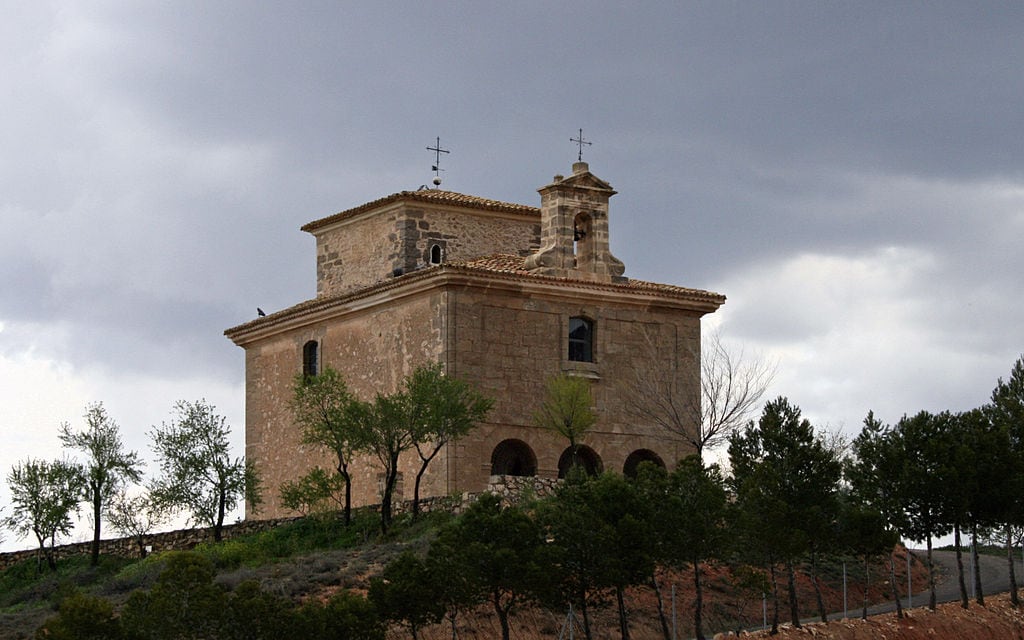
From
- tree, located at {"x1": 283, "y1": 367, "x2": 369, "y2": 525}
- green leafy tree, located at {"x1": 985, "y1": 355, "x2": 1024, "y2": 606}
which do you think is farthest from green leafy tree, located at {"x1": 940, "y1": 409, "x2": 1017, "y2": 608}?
tree, located at {"x1": 283, "y1": 367, "x2": 369, "y2": 525}

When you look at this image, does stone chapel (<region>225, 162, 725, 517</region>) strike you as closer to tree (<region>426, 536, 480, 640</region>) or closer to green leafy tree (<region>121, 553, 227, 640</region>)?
tree (<region>426, 536, 480, 640</region>)

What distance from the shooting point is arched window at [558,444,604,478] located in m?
53.0

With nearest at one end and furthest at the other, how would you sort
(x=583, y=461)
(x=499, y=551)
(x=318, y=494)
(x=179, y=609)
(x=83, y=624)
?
(x=83, y=624), (x=179, y=609), (x=499, y=551), (x=318, y=494), (x=583, y=461)

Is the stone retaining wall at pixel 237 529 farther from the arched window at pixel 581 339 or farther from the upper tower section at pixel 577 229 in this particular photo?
the upper tower section at pixel 577 229

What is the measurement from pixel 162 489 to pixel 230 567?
6.59 m

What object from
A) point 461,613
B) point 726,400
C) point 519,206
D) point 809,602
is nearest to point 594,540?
point 461,613

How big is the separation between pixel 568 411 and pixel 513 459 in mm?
2172

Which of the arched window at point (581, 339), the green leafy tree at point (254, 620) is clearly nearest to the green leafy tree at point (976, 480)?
the arched window at point (581, 339)

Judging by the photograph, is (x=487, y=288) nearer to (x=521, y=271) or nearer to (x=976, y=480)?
(x=521, y=271)

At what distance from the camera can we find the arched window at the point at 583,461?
5300 cm

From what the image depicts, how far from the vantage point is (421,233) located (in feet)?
183

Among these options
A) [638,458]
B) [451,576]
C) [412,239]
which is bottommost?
[451,576]

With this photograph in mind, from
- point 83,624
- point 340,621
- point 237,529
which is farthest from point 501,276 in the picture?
point 83,624

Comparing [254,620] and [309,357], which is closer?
[254,620]
